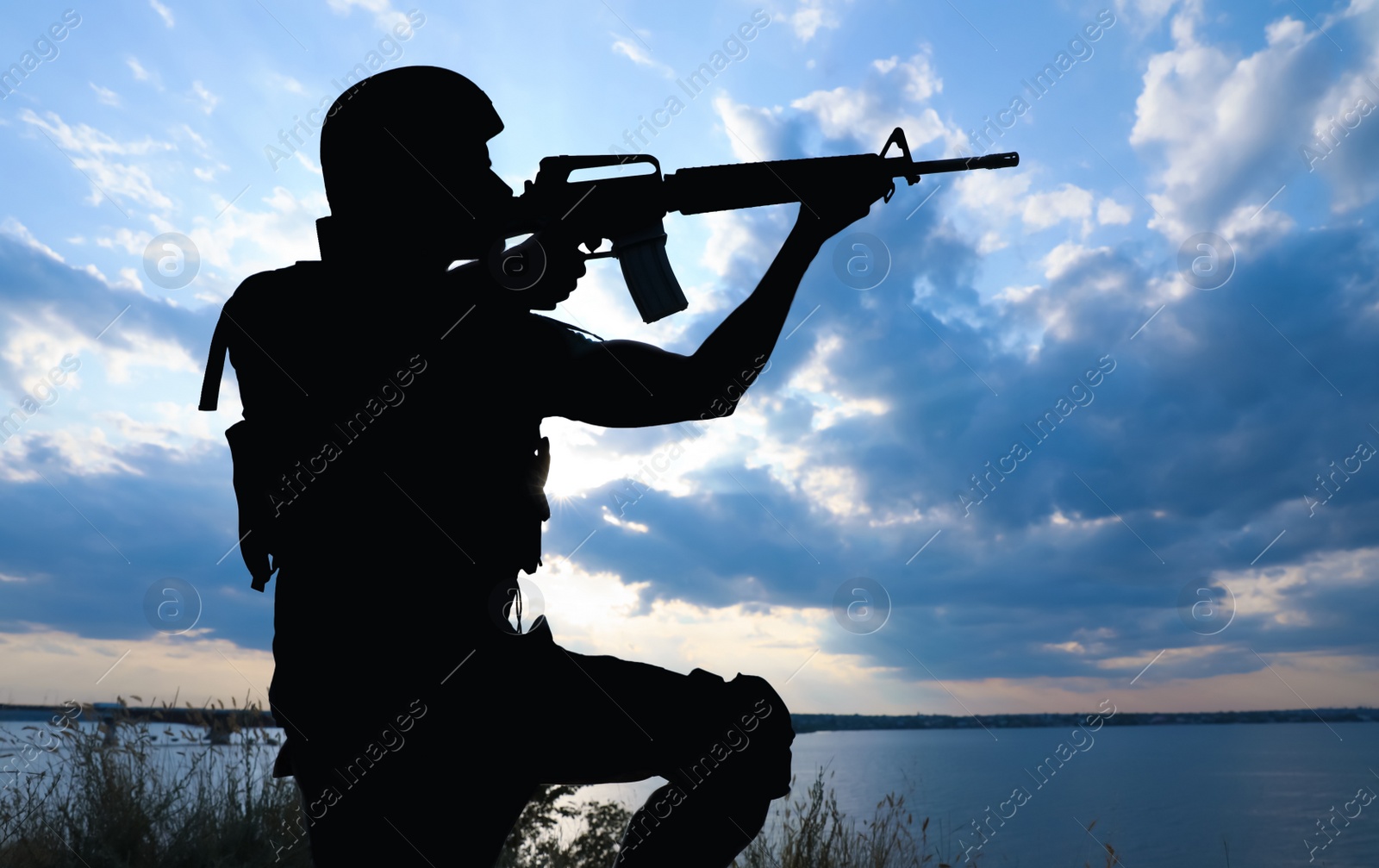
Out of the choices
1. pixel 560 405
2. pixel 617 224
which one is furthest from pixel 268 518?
pixel 617 224

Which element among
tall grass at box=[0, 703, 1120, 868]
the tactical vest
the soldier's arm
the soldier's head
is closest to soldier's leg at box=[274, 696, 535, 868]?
the tactical vest

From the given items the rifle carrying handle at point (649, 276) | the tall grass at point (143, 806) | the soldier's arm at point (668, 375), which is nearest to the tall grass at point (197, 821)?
the tall grass at point (143, 806)

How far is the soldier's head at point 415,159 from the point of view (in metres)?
1.96

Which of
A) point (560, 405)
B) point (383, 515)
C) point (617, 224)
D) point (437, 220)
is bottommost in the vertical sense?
point (383, 515)

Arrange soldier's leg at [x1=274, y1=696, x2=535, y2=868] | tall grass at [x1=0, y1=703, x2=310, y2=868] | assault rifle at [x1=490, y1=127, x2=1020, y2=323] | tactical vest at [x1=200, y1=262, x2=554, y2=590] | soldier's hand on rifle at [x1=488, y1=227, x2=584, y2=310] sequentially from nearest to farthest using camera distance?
soldier's leg at [x1=274, y1=696, x2=535, y2=868] → tactical vest at [x1=200, y1=262, x2=554, y2=590] → soldier's hand on rifle at [x1=488, y1=227, x2=584, y2=310] → assault rifle at [x1=490, y1=127, x2=1020, y2=323] → tall grass at [x1=0, y1=703, x2=310, y2=868]

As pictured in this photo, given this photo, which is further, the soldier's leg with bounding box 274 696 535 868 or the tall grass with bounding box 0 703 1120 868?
the tall grass with bounding box 0 703 1120 868

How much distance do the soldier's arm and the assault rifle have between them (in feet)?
2.84

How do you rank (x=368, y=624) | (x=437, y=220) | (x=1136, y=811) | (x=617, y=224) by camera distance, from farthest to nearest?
(x=1136, y=811), (x=617, y=224), (x=437, y=220), (x=368, y=624)

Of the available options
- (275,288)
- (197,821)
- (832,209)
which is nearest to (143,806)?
(197,821)

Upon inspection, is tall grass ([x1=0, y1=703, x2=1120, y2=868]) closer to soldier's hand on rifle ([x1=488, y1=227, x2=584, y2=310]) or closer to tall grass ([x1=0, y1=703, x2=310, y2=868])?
tall grass ([x1=0, y1=703, x2=310, y2=868])

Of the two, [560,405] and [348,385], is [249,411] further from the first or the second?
[560,405]

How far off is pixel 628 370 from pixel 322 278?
794 mm

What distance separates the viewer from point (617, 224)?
8.78ft

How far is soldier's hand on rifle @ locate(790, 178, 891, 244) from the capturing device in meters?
2.11
